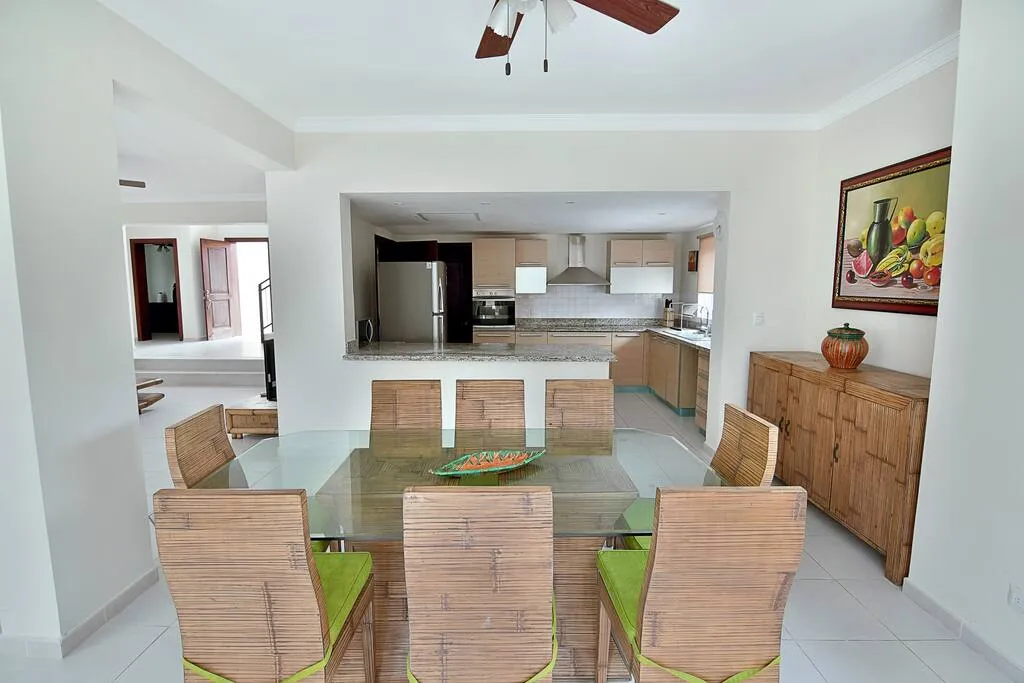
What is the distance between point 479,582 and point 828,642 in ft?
5.43

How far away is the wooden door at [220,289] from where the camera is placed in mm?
9242

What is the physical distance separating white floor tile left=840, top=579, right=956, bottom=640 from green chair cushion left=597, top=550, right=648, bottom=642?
1.26 meters

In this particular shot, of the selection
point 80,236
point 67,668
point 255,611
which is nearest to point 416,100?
point 80,236

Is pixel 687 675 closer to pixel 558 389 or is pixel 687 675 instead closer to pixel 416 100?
pixel 558 389

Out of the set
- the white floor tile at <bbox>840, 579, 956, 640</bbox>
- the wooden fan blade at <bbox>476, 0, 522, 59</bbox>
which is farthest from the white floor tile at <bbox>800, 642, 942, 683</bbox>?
the wooden fan blade at <bbox>476, 0, 522, 59</bbox>

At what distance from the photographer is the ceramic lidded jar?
276 centimetres

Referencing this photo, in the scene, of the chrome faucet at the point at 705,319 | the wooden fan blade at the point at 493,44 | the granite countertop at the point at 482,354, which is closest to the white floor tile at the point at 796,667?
the granite countertop at the point at 482,354

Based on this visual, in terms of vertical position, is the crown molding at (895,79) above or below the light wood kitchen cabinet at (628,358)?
above

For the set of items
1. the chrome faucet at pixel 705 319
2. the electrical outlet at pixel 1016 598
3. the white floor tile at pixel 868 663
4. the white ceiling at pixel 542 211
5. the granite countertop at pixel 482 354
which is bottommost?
A: the white floor tile at pixel 868 663

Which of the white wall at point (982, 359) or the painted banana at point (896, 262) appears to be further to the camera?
the painted banana at point (896, 262)

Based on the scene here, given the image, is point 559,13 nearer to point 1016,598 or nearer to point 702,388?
point 1016,598

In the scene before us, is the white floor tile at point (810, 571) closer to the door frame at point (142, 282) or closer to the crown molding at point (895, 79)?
the crown molding at point (895, 79)

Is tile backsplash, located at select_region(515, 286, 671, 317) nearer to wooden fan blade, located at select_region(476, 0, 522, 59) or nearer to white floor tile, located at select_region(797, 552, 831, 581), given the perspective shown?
white floor tile, located at select_region(797, 552, 831, 581)

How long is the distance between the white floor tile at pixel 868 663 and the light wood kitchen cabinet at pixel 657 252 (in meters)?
5.10
